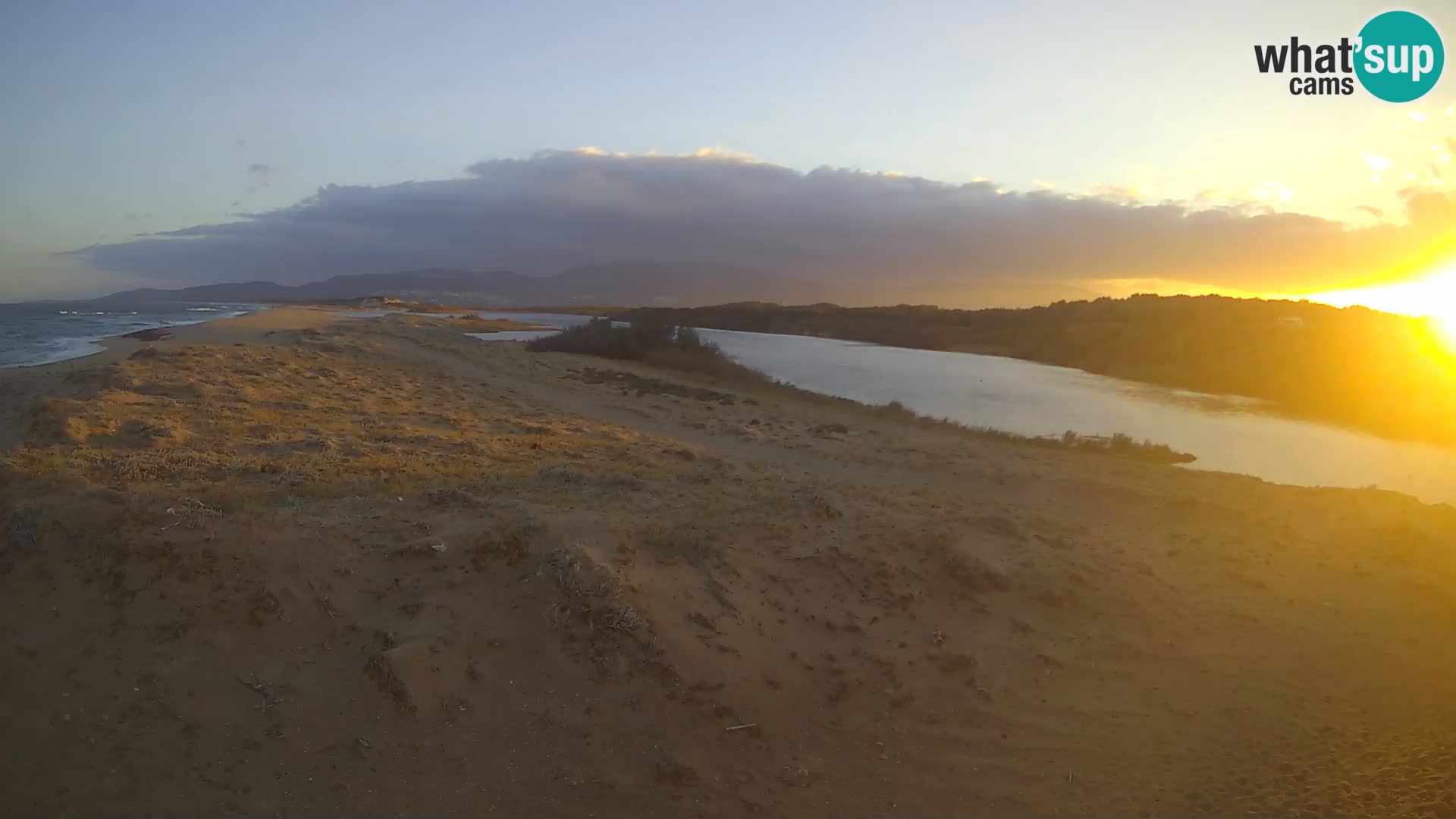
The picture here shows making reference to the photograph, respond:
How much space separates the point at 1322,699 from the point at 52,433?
12.9 m

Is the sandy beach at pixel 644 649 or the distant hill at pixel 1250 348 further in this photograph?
the distant hill at pixel 1250 348

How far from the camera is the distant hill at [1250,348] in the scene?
94.9 feet

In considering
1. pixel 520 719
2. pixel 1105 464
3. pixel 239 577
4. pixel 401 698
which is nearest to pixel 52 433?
pixel 239 577

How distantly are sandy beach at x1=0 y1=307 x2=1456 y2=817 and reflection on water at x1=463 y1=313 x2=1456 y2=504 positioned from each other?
11.6 meters

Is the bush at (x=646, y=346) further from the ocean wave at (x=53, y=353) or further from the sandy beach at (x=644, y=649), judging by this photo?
the sandy beach at (x=644, y=649)

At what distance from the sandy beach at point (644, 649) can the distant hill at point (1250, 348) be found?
952 inches

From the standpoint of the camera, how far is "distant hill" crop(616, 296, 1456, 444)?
28.9m

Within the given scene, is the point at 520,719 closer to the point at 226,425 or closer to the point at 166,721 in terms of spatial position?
the point at 166,721

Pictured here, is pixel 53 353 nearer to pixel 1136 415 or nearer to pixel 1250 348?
pixel 1136 415

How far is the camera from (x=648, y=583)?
6125mm

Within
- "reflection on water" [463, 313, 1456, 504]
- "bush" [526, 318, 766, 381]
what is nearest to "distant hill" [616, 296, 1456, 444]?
"reflection on water" [463, 313, 1456, 504]

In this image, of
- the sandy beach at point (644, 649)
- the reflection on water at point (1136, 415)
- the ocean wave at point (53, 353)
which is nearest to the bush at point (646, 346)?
the reflection on water at point (1136, 415)

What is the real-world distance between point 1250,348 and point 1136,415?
16.2 meters

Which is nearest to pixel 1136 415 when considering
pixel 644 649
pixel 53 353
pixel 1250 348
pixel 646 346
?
pixel 1250 348
